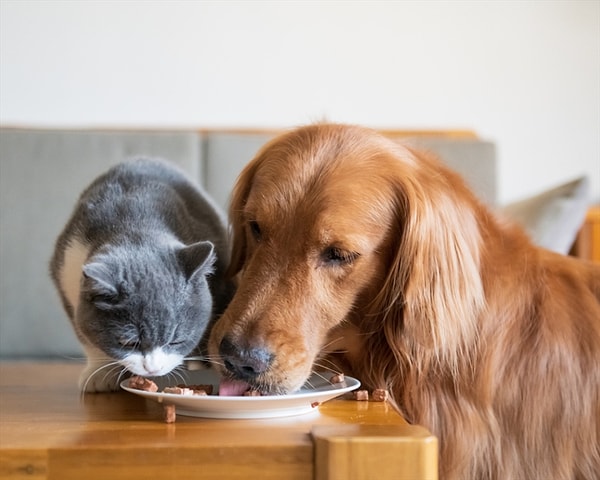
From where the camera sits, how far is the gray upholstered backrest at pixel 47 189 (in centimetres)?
233

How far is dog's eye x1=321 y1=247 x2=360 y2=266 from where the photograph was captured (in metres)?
1.30

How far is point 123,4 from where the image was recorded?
269cm

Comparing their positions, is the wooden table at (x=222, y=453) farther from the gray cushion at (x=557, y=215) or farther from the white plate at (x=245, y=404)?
the gray cushion at (x=557, y=215)

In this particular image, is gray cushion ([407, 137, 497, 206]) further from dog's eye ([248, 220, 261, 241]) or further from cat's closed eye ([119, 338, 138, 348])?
cat's closed eye ([119, 338, 138, 348])

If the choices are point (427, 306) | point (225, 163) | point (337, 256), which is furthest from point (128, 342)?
point (225, 163)

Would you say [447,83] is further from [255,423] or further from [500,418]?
[255,423]

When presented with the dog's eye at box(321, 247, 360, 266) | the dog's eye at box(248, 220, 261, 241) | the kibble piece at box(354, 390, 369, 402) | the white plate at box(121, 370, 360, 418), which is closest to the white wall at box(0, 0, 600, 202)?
the dog's eye at box(248, 220, 261, 241)

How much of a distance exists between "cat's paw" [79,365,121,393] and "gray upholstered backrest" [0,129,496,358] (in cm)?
98

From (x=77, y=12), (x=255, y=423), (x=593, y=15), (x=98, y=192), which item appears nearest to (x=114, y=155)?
(x=77, y=12)

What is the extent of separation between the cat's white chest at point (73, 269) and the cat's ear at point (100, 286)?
15cm

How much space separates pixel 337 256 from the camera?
4.29 feet

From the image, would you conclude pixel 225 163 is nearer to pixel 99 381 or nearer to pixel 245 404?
pixel 99 381

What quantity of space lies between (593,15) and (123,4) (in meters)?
1.82

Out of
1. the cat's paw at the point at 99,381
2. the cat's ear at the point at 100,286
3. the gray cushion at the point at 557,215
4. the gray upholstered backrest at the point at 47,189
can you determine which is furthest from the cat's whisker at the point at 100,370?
the gray cushion at the point at 557,215
